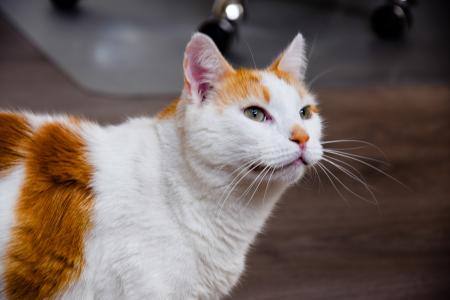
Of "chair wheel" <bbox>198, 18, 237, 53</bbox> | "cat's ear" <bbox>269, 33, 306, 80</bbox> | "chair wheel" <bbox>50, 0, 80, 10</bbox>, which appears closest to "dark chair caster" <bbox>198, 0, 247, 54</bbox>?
"chair wheel" <bbox>198, 18, 237, 53</bbox>

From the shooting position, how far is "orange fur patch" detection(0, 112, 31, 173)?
32.8 inches

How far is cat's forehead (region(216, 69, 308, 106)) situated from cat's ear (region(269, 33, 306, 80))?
0.06m

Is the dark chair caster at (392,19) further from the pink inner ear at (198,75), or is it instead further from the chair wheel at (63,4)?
the pink inner ear at (198,75)

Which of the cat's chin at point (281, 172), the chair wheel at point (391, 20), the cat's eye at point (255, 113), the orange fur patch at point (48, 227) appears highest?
the chair wheel at point (391, 20)

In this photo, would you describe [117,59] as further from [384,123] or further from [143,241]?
[143,241]

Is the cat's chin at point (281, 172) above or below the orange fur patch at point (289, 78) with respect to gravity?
below

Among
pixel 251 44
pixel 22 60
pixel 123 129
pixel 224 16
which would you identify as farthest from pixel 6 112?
pixel 251 44

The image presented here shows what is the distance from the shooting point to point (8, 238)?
798 mm

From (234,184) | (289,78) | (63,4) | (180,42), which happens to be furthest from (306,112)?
(63,4)

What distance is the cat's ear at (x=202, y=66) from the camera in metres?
0.83

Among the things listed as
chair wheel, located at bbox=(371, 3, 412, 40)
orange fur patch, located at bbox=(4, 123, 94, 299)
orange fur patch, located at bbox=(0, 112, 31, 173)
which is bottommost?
orange fur patch, located at bbox=(4, 123, 94, 299)

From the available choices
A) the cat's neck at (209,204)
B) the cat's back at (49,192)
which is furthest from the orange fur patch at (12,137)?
the cat's neck at (209,204)

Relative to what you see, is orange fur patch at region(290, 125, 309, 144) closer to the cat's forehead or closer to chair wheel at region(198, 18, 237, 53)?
the cat's forehead

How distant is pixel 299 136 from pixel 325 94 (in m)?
1.27
